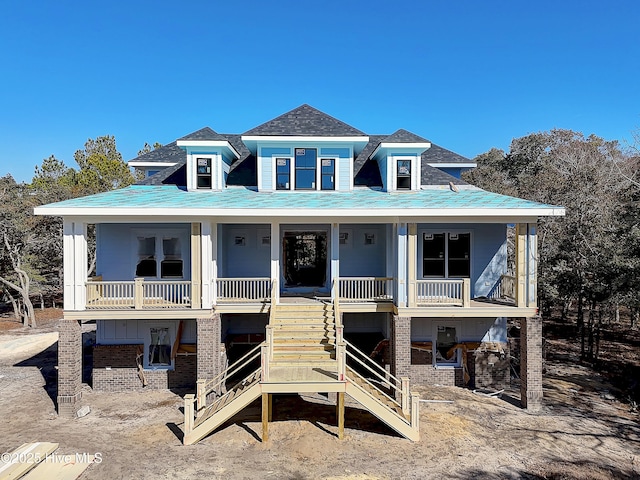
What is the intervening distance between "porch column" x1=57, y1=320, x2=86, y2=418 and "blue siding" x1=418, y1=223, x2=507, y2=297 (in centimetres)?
1194

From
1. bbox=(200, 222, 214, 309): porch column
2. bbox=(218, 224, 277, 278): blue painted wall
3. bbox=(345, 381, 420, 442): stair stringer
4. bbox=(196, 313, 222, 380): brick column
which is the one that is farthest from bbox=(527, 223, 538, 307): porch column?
bbox=(200, 222, 214, 309): porch column

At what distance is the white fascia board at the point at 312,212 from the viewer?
12.2 metres

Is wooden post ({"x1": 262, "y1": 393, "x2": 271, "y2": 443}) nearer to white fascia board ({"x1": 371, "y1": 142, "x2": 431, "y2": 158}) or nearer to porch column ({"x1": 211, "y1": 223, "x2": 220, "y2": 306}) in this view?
porch column ({"x1": 211, "y1": 223, "x2": 220, "y2": 306})

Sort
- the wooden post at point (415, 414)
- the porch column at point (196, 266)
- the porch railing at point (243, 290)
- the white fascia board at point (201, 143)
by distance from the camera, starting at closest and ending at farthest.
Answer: the wooden post at point (415, 414)
the porch column at point (196, 266)
the porch railing at point (243, 290)
the white fascia board at point (201, 143)

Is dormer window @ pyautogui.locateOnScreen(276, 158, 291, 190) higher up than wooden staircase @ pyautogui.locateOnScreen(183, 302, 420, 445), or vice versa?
dormer window @ pyautogui.locateOnScreen(276, 158, 291, 190)

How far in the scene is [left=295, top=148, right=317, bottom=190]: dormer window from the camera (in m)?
15.2

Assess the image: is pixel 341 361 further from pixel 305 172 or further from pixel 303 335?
pixel 305 172

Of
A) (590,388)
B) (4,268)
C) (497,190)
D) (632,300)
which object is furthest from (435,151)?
(4,268)

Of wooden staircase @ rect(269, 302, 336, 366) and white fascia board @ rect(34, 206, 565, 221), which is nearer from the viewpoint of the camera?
wooden staircase @ rect(269, 302, 336, 366)

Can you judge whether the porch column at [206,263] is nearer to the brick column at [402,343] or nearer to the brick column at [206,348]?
the brick column at [206,348]

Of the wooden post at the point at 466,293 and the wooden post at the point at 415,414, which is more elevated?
the wooden post at the point at 466,293

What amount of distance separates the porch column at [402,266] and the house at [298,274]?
0.05m

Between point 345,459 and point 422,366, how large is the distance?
6353mm

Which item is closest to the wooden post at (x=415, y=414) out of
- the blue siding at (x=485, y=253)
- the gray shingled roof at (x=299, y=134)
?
the blue siding at (x=485, y=253)
